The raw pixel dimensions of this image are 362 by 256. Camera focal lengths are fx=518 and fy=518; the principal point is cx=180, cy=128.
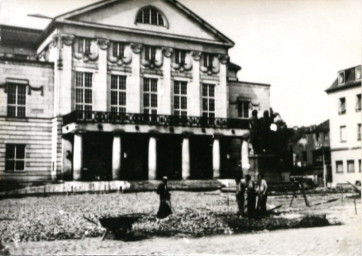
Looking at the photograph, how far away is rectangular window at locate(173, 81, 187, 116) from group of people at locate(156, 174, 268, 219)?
434 inches

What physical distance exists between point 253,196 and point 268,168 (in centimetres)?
139

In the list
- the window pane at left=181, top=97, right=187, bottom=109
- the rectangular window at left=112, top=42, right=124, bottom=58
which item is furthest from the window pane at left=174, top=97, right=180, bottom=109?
the rectangular window at left=112, top=42, right=124, bottom=58

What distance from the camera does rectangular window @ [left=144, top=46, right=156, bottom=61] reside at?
18.3 metres

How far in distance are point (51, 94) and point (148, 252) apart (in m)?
11.5

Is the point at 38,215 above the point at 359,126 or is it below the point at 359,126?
below

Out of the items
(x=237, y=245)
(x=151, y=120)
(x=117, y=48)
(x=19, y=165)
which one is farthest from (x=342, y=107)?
(x=151, y=120)

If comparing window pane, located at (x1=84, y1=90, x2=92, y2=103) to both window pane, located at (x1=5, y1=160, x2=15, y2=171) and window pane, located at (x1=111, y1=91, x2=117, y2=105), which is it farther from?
window pane, located at (x1=5, y1=160, x2=15, y2=171)

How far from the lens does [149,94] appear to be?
20234mm

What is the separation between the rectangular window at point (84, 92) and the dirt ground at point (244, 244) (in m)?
9.63

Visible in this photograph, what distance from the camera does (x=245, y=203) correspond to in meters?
9.05

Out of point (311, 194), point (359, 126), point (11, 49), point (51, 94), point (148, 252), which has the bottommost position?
point (148, 252)

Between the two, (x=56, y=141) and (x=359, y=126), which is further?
(x=56, y=141)

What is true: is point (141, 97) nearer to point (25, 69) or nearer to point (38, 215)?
point (25, 69)

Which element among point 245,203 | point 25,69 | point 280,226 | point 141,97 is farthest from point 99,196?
point 141,97
